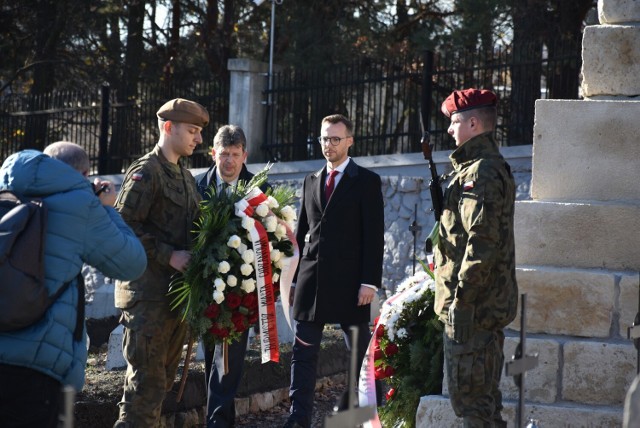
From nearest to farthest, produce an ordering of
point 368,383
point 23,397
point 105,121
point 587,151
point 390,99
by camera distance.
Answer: point 23,397 < point 587,151 < point 368,383 < point 390,99 < point 105,121

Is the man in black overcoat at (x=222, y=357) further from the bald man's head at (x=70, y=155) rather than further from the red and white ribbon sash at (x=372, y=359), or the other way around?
the bald man's head at (x=70, y=155)

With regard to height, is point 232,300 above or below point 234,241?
below

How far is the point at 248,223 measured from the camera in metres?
6.42

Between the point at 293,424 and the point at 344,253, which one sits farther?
the point at 344,253

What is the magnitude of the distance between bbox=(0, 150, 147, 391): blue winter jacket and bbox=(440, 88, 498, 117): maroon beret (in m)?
1.80

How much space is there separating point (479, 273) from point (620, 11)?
202 centimetres

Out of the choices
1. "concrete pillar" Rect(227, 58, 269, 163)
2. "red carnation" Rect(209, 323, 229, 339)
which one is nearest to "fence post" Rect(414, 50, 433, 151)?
"concrete pillar" Rect(227, 58, 269, 163)

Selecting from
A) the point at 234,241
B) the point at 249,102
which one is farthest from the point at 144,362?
the point at 249,102

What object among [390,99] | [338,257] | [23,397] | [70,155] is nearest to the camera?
[23,397]

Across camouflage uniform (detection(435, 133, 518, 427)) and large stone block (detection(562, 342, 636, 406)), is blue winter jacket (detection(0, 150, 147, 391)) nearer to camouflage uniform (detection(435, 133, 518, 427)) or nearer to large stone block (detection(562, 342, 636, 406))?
camouflage uniform (detection(435, 133, 518, 427))

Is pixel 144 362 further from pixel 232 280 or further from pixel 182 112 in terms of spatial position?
pixel 182 112

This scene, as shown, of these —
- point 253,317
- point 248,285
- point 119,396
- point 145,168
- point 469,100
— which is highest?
point 469,100

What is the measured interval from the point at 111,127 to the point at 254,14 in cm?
456

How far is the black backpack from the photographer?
4.32 metres
